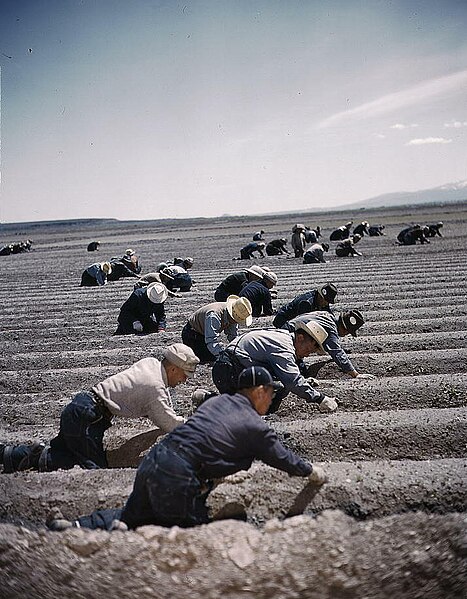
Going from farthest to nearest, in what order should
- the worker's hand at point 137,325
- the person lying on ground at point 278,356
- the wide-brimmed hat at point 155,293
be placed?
the worker's hand at point 137,325 < the wide-brimmed hat at point 155,293 < the person lying on ground at point 278,356

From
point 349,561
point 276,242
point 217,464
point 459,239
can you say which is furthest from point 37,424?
point 459,239

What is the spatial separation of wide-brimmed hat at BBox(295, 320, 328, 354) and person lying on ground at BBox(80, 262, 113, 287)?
905 centimetres

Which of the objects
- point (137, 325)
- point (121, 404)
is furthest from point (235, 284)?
point (121, 404)

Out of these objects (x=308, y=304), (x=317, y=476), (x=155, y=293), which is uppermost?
(x=155, y=293)

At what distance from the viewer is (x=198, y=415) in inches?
108

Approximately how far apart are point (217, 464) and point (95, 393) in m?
1.29

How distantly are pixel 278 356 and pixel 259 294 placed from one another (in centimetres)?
309

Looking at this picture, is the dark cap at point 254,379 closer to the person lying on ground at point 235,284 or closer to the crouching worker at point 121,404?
the crouching worker at point 121,404

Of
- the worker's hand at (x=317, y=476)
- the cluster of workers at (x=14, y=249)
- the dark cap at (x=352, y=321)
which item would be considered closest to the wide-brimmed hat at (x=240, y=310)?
the dark cap at (x=352, y=321)

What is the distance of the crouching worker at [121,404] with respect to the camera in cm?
351

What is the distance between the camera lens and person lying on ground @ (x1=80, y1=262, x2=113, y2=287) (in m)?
12.5

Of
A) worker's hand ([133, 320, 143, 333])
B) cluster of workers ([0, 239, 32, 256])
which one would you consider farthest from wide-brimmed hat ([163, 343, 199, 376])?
cluster of workers ([0, 239, 32, 256])

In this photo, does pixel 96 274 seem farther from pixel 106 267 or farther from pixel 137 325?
pixel 137 325

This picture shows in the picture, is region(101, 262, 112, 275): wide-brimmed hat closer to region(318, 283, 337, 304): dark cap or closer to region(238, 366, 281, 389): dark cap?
region(318, 283, 337, 304): dark cap
